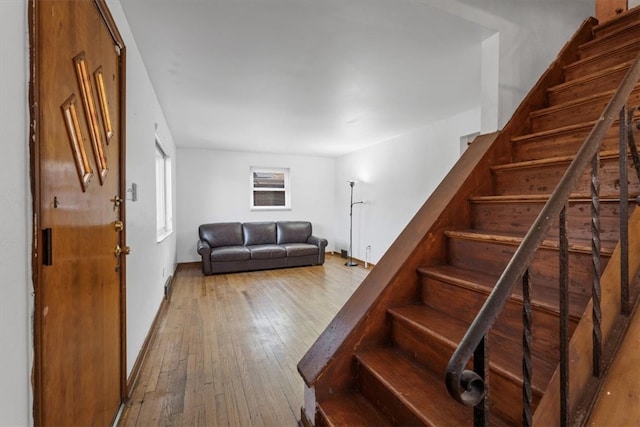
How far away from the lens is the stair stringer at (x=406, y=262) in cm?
152

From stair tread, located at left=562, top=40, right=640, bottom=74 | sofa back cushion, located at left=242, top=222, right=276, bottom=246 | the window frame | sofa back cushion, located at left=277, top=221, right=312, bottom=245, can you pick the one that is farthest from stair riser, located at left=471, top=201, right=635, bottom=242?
sofa back cushion, located at left=242, top=222, right=276, bottom=246

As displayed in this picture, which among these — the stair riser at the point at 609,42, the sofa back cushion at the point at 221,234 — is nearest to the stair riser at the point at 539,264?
the stair riser at the point at 609,42

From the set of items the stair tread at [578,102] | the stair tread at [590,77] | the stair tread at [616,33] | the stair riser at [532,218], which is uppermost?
the stair tread at [616,33]

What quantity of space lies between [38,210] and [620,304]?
1841 mm

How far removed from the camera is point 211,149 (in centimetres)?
608

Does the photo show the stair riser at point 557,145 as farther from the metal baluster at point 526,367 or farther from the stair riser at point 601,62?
the metal baluster at point 526,367

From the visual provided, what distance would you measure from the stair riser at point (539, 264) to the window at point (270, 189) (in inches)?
206

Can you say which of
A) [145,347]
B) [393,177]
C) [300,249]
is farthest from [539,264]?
[300,249]

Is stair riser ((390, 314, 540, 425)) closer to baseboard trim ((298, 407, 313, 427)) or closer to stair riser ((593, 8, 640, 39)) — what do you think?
baseboard trim ((298, 407, 313, 427))

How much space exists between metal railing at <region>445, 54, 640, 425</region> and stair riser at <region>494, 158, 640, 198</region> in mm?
448

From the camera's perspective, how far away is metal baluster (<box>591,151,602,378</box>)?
88 centimetres

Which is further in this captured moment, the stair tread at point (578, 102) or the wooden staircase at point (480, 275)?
the stair tread at point (578, 102)

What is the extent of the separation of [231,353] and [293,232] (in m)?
3.80

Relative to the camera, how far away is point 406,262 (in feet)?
5.59
